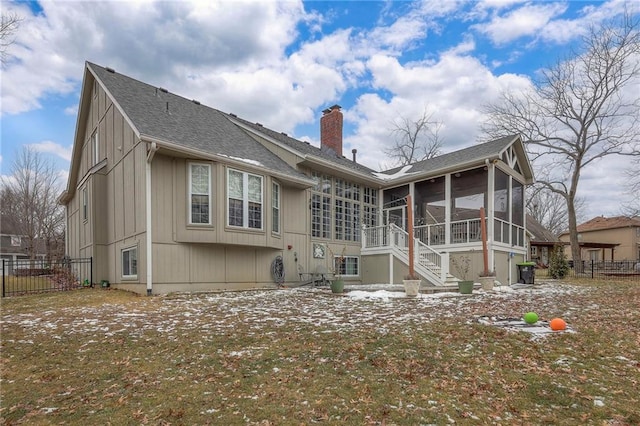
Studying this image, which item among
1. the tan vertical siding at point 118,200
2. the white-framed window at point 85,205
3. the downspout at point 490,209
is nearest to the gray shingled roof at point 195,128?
the downspout at point 490,209

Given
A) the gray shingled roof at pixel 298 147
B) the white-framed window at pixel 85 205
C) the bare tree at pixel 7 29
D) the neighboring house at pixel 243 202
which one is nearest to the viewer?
the neighboring house at pixel 243 202

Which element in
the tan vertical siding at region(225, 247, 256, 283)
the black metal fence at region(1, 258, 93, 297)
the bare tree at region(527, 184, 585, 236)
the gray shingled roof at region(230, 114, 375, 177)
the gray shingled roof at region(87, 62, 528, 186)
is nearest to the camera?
the gray shingled roof at region(87, 62, 528, 186)

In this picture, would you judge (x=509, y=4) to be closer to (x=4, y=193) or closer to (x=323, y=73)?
(x=323, y=73)

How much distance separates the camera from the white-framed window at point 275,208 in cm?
1241

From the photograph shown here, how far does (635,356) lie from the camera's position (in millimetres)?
4691

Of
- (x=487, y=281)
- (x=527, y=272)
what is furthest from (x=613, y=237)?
(x=487, y=281)

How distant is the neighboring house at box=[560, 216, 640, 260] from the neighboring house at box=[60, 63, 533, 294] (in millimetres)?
33624

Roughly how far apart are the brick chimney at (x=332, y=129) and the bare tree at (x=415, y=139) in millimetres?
14235

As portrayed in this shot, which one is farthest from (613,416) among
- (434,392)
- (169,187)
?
(169,187)

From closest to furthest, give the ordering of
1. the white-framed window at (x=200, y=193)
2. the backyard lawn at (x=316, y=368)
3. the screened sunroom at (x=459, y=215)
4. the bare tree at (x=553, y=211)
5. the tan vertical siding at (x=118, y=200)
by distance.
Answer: the backyard lawn at (x=316, y=368) → the white-framed window at (x=200, y=193) → the tan vertical siding at (x=118, y=200) → the screened sunroom at (x=459, y=215) → the bare tree at (x=553, y=211)

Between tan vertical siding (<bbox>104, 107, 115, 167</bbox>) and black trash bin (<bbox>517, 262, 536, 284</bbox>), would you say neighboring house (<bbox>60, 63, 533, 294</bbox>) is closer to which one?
tan vertical siding (<bbox>104, 107, 115, 167</bbox>)

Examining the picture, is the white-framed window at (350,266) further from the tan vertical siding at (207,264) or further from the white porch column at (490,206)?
the tan vertical siding at (207,264)

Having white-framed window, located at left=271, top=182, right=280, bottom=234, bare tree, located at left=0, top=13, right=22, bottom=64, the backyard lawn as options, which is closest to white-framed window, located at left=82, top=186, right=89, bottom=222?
bare tree, located at left=0, top=13, right=22, bottom=64

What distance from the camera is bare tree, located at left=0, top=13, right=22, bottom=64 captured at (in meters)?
12.4
